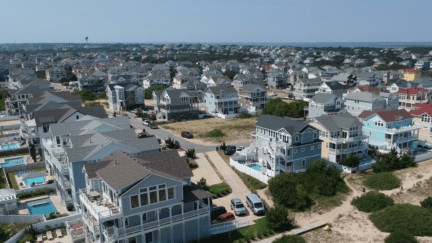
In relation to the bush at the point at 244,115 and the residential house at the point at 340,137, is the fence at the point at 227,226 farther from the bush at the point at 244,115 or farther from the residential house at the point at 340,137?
the bush at the point at 244,115

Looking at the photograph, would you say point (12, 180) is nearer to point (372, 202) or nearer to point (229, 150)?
point (229, 150)

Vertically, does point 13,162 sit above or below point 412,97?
below

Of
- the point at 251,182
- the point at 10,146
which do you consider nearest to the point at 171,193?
the point at 251,182

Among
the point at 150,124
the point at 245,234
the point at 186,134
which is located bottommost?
the point at 245,234

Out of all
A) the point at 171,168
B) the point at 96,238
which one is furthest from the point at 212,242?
the point at 96,238

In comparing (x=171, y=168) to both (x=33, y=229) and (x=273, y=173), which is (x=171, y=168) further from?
(x=273, y=173)

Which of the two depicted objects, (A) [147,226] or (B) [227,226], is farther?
(B) [227,226]

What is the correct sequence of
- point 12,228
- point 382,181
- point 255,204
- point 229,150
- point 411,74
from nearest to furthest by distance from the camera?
point 12,228, point 255,204, point 382,181, point 229,150, point 411,74
